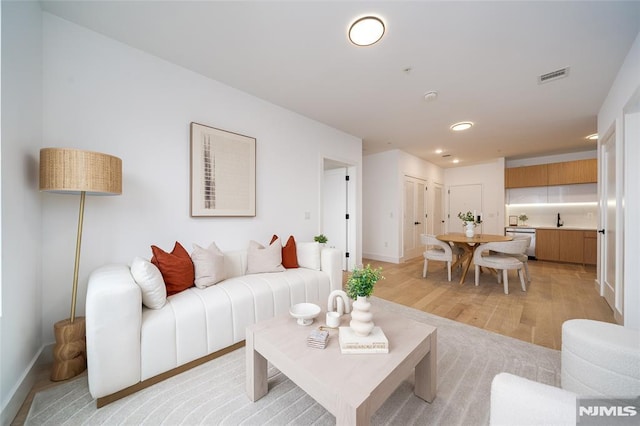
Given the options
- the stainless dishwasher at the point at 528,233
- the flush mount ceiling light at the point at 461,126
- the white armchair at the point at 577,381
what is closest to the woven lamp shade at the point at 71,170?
the white armchair at the point at 577,381

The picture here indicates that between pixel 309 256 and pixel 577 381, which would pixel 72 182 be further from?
pixel 577 381

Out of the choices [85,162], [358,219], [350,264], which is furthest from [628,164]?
[85,162]

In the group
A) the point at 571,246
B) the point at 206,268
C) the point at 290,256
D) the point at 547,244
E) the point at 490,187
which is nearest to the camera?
the point at 206,268

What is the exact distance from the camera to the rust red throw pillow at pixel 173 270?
Result: 1.97m

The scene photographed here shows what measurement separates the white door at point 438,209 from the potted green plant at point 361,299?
6.31m

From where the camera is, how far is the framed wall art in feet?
8.36

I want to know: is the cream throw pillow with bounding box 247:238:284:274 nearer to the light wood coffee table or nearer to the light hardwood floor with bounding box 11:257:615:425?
the light wood coffee table

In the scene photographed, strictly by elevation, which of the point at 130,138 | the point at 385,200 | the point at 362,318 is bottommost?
the point at 362,318

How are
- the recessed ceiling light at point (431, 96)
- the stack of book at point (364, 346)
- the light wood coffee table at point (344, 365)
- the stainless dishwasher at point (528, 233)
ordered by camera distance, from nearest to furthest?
the light wood coffee table at point (344, 365)
the stack of book at point (364, 346)
the recessed ceiling light at point (431, 96)
the stainless dishwasher at point (528, 233)

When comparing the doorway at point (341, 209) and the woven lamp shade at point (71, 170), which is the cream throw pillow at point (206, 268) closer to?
the woven lamp shade at point (71, 170)

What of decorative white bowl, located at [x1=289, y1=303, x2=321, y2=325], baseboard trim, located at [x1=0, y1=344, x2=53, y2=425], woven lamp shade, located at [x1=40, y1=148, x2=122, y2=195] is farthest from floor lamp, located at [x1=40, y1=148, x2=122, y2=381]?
decorative white bowl, located at [x1=289, y1=303, x2=321, y2=325]

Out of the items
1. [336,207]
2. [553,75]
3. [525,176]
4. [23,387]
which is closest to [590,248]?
[525,176]

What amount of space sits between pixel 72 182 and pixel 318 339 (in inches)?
71.9

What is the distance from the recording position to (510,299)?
123 inches
